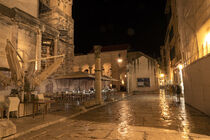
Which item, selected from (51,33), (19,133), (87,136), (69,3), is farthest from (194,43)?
(69,3)

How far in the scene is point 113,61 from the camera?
119 feet

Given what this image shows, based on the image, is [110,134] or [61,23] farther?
[61,23]

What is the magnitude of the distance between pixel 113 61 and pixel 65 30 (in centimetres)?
1557

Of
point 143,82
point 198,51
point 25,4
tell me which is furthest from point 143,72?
point 25,4

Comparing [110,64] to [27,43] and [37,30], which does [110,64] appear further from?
[27,43]

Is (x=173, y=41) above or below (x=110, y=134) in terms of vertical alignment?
above

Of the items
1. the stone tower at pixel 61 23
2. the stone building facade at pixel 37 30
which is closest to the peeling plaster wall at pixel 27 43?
the stone building facade at pixel 37 30

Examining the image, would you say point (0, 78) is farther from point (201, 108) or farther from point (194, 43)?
point (194, 43)

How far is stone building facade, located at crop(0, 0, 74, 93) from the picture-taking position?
48.3 ft

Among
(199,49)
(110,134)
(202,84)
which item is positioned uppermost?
(199,49)

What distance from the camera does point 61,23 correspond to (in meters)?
24.6

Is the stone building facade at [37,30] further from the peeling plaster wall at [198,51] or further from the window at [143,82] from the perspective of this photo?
the window at [143,82]

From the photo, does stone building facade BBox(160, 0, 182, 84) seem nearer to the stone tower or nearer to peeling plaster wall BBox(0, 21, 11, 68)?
the stone tower

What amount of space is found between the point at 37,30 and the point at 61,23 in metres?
7.24
